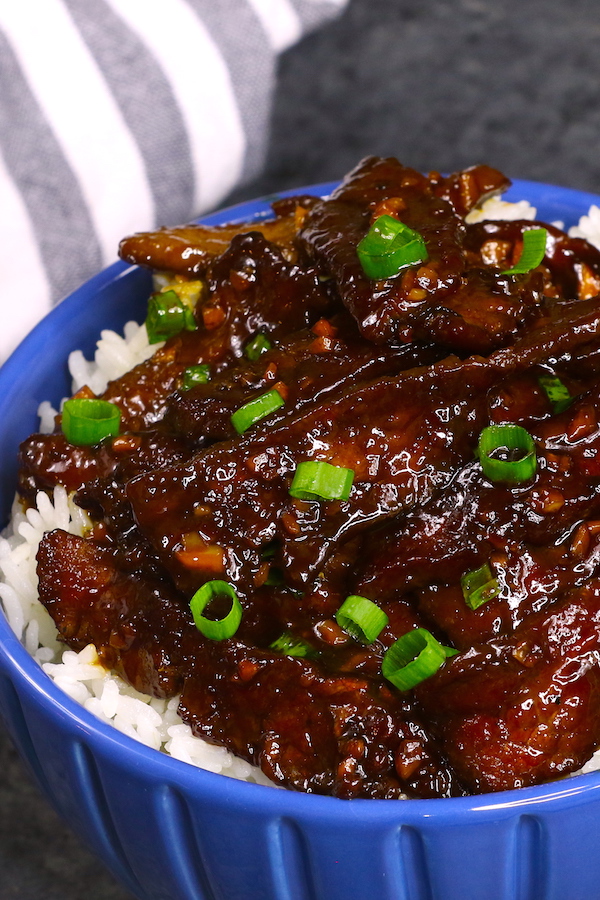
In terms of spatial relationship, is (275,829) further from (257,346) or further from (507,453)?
(257,346)

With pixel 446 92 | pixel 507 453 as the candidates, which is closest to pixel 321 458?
pixel 507 453

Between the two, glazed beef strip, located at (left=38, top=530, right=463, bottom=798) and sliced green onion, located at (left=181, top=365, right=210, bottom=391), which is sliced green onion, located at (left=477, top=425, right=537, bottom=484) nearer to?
glazed beef strip, located at (left=38, top=530, right=463, bottom=798)

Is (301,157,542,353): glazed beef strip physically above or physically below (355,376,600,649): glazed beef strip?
above

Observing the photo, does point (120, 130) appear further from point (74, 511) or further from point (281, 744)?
point (281, 744)

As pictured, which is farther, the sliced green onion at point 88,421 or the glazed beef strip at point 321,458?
the sliced green onion at point 88,421

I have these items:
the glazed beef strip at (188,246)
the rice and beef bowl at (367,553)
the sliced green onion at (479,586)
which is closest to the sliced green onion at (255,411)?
the rice and beef bowl at (367,553)

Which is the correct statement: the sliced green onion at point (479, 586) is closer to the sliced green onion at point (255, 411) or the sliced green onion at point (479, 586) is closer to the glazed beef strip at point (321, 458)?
the glazed beef strip at point (321, 458)

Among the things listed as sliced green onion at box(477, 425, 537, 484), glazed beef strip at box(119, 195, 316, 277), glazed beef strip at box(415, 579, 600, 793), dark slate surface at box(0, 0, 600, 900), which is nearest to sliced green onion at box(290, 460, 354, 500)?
sliced green onion at box(477, 425, 537, 484)
